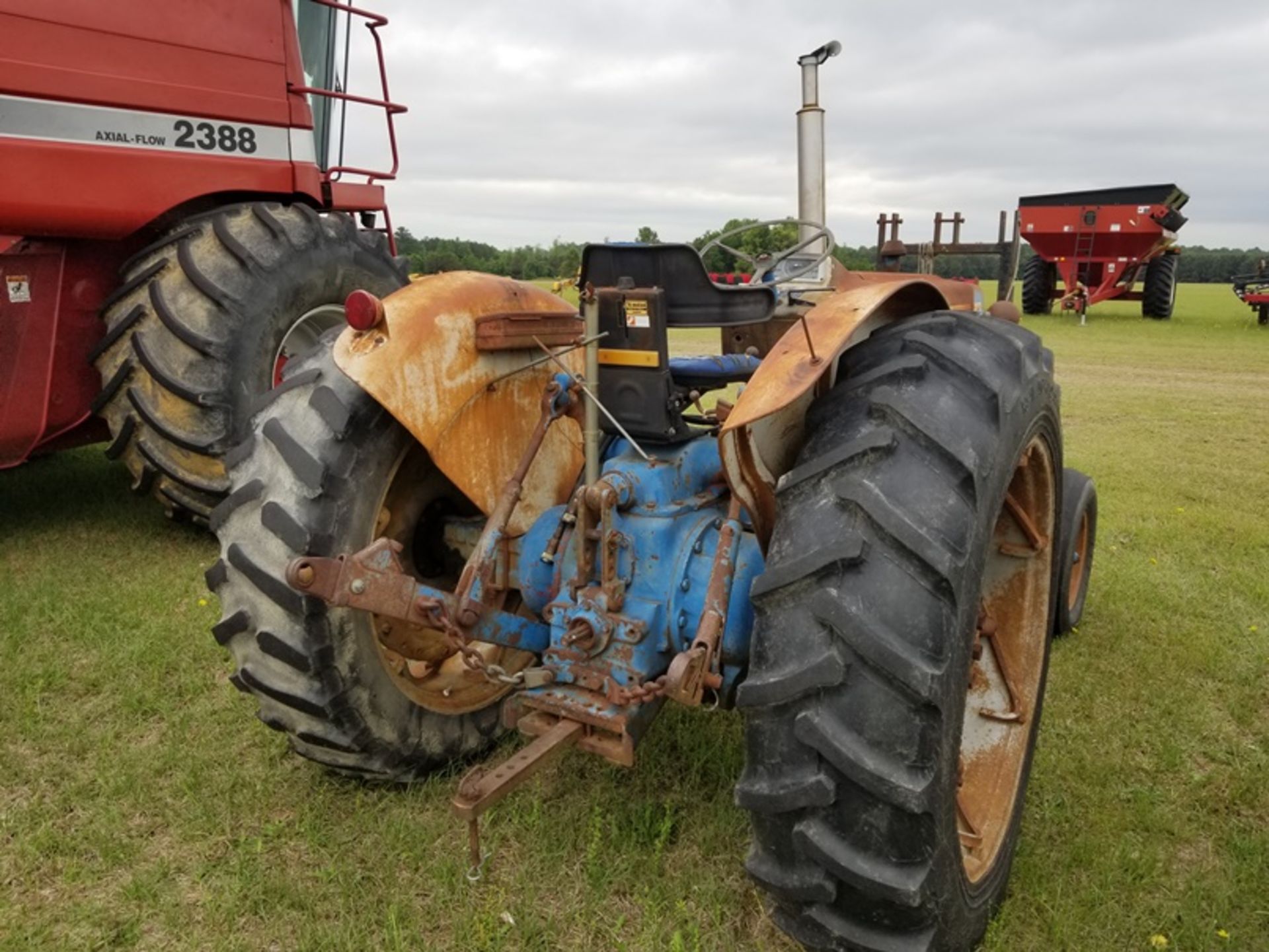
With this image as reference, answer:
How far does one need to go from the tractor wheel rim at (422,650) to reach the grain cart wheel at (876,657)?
95 cm

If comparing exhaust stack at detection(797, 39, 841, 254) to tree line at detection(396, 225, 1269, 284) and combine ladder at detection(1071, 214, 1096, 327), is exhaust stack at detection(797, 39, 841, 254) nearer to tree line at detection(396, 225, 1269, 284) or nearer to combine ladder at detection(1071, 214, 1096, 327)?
tree line at detection(396, 225, 1269, 284)

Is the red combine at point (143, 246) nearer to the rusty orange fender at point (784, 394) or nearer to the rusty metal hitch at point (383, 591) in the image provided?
the rusty metal hitch at point (383, 591)

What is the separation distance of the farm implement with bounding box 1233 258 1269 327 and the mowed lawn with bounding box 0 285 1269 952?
1741 centimetres

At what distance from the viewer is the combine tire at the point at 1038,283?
19.1 metres

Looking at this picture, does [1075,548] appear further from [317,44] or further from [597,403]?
[317,44]

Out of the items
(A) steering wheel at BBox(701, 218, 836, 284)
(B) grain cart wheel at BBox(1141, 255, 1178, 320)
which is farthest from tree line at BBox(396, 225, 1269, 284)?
(B) grain cart wheel at BBox(1141, 255, 1178, 320)

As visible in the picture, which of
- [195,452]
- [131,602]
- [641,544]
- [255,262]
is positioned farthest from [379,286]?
[641,544]

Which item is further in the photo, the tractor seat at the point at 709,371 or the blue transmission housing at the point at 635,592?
the tractor seat at the point at 709,371

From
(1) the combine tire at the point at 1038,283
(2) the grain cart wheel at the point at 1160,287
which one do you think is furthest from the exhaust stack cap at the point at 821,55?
(2) the grain cart wheel at the point at 1160,287

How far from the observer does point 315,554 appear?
2.21m

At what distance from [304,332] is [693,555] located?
11.0 feet

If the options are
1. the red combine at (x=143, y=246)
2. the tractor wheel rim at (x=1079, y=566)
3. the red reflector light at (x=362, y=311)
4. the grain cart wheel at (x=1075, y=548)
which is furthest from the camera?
the red combine at (x=143, y=246)

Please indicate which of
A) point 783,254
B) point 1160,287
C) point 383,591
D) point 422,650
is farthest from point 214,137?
point 1160,287

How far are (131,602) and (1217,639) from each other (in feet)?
14.2
